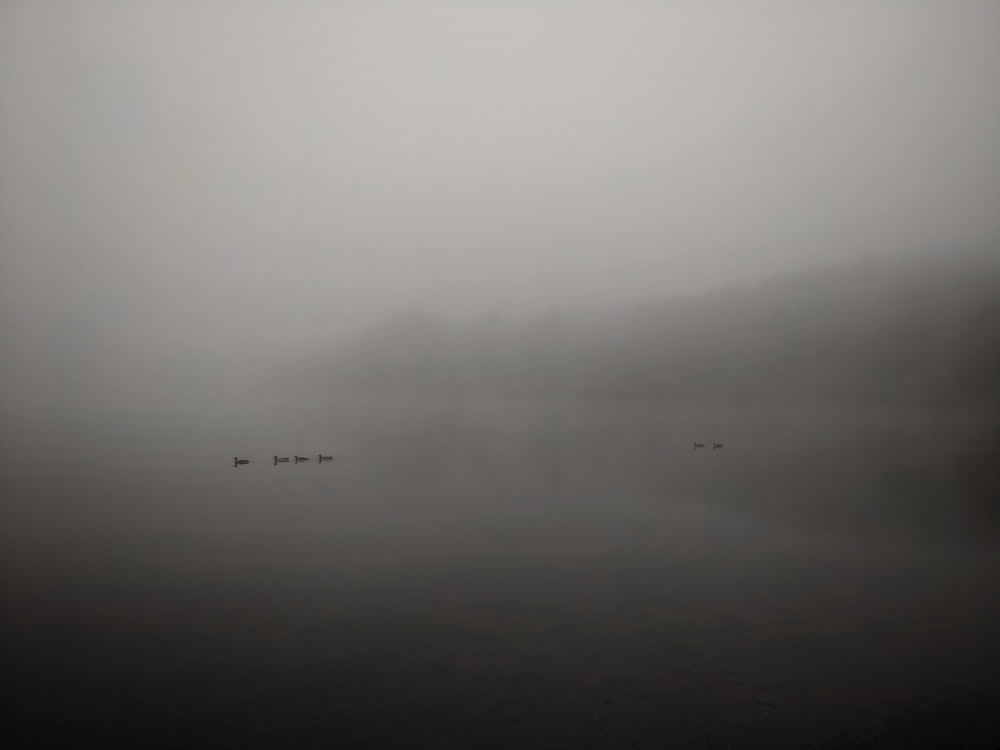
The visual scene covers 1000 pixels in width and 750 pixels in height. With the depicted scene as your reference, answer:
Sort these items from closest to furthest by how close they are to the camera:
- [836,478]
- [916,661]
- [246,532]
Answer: [916,661] < [246,532] < [836,478]

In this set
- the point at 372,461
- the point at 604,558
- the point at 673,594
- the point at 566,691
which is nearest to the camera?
the point at 566,691

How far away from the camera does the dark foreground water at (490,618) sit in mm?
19703

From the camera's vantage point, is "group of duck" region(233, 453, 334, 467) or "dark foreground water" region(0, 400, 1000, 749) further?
"group of duck" region(233, 453, 334, 467)

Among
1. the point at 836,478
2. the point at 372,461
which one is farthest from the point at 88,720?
the point at 836,478

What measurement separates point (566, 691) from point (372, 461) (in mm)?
90171

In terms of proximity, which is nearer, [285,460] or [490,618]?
[490,618]

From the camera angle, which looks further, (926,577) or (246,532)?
(246,532)

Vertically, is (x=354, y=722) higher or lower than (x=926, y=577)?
higher

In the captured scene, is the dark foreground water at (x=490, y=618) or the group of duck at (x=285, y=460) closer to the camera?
the dark foreground water at (x=490, y=618)

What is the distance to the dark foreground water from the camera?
64.6 ft

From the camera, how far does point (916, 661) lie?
25.2m

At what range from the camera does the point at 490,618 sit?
30016 millimetres

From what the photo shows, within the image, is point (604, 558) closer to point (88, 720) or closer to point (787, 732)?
point (787, 732)

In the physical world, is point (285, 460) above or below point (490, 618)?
below
